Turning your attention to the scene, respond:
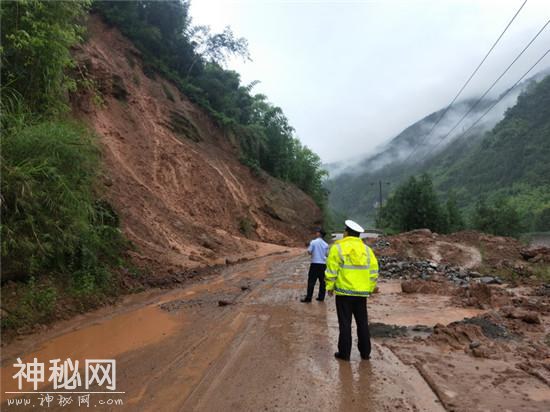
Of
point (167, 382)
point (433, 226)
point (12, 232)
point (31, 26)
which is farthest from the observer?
point (433, 226)

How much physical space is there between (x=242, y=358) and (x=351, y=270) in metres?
1.84

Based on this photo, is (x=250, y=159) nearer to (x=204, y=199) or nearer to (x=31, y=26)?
(x=204, y=199)

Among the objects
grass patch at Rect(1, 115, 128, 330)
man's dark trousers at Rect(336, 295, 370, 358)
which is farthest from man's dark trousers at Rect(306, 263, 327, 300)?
grass patch at Rect(1, 115, 128, 330)

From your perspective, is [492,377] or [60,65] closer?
[492,377]

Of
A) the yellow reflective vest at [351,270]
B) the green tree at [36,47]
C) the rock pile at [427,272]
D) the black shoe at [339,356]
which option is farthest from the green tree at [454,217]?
the green tree at [36,47]

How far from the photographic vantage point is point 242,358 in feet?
17.1

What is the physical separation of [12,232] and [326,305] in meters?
6.21

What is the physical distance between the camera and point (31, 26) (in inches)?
314

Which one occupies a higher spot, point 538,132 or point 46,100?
point 538,132

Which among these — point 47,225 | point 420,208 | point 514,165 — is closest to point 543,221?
point 514,165

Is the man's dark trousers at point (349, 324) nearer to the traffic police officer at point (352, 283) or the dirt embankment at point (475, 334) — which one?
the traffic police officer at point (352, 283)

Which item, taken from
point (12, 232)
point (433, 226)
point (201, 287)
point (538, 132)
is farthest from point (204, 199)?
point (538, 132)

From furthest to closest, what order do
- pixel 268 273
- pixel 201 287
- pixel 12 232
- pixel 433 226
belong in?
1. pixel 433 226
2. pixel 268 273
3. pixel 201 287
4. pixel 12 232

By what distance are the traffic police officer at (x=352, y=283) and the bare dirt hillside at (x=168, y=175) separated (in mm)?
7422
